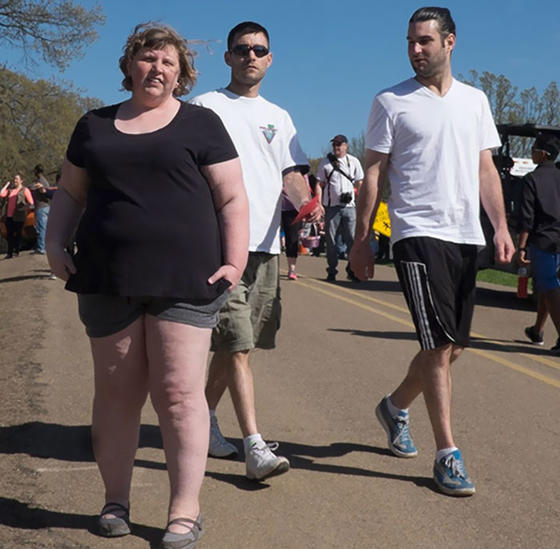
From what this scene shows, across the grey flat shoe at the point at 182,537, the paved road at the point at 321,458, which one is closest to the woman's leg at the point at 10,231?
the paved road at the point at 321,458

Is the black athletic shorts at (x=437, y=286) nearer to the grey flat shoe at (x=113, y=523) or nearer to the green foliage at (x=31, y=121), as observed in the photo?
the grey flat shoe at (x=113, y=523)

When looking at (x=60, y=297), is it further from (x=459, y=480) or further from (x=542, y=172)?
(x=459, y=480)

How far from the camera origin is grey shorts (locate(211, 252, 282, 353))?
16.2 ft

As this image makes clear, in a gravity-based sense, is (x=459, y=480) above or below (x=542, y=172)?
below

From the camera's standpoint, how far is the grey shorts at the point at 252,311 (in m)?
4.93

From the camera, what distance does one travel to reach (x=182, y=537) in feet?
12.4

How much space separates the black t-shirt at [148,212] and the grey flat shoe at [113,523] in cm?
87

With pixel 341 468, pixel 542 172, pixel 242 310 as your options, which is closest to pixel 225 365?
pixel 242 310

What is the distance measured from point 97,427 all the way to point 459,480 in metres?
1.72

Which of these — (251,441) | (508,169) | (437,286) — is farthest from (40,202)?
(437,286)

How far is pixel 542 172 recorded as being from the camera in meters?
9.56

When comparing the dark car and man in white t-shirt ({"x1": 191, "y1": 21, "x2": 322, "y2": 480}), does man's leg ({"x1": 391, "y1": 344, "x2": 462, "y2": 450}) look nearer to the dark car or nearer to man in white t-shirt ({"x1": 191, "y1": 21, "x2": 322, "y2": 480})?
man in white t-shirt ({"x1": 191, "y1": 21, "x2": 322, "y2": 480})

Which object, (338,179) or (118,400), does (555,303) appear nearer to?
(118,400)

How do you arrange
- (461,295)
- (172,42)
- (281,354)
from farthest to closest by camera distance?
(281,354) < (461,295) < (172,42)
